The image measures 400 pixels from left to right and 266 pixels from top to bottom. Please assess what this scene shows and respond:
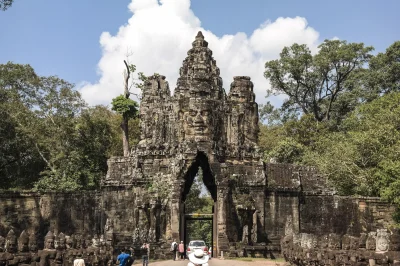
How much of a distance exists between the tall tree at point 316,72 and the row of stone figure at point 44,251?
33.1 meters

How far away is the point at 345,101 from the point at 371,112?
10443 mm

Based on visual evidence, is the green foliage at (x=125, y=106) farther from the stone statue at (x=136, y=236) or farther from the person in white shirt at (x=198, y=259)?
the person in white shirt at (x=198, y=259)

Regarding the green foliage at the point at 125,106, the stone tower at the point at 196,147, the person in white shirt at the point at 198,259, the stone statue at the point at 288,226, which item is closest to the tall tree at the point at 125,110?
the green foliage at the point at 125,106

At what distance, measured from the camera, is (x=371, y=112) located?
35625 millimetres

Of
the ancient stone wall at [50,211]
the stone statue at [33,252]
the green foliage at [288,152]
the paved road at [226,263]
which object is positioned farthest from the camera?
the green foliage at [288,152]

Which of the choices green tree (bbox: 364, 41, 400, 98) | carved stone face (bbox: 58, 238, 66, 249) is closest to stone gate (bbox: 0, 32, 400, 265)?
carved stone face (bbox: 58, 238, 66, 249)

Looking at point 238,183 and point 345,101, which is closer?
point 238,183

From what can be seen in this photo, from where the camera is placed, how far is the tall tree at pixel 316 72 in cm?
4641

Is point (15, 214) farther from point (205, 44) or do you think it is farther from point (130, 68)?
point (130, 68)

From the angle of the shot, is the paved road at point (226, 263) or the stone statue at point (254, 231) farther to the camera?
the stone statue at point (254, 231)

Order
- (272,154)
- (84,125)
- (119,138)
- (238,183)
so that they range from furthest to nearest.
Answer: (119,138)
(272,154)
(84,125)
(238,183)

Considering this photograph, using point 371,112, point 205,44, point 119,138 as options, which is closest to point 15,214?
point 205,44

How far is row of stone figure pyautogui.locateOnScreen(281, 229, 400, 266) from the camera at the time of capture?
450 inches

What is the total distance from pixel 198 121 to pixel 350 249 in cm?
1360
